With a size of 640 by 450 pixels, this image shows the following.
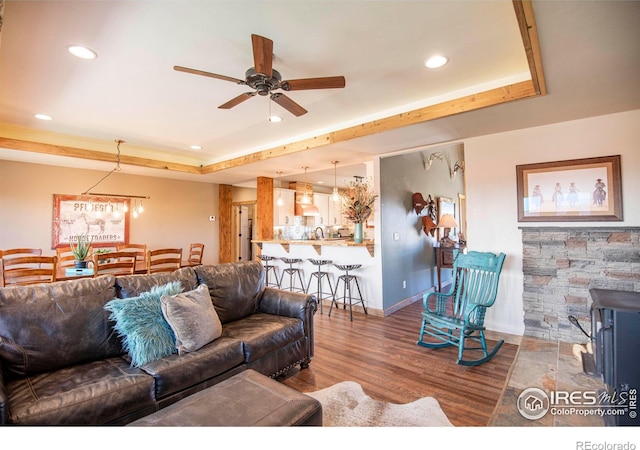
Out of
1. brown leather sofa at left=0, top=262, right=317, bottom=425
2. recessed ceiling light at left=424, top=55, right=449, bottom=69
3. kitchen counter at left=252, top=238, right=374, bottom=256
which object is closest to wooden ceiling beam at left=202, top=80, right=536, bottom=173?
recessed ceiling light at left=424, top=55, right=449, bottom=69

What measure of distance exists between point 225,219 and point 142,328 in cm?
581

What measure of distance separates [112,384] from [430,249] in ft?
18.0

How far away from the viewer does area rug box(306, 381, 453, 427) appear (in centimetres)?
202

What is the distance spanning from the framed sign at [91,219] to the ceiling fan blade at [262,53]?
17.1 feet

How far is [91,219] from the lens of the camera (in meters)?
5.70

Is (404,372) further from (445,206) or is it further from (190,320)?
(445,206)

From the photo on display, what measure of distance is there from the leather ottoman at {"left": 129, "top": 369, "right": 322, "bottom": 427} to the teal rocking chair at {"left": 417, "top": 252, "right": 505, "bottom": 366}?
2004 millimetres

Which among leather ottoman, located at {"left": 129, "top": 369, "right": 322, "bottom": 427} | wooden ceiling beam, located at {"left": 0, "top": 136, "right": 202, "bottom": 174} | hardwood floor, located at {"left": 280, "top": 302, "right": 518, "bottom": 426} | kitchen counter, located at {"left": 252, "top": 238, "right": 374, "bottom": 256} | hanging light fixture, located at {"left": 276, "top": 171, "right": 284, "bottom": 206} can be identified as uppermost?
wooden ceiling beam, located at {"left": 0, "top": 136, "right": 202, "bottom": 174}

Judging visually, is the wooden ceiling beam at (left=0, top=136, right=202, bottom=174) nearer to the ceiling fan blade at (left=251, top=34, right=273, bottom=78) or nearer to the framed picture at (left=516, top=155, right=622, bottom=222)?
the ceiling fan blade at (left=251, top=34, right=273, bottom=78)

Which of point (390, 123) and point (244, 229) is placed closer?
point (390, 123)

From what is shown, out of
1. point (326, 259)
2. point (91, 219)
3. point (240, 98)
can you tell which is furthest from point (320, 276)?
point (91, 219)

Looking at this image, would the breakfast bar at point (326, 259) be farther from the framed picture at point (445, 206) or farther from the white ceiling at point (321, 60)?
the framed picture at point (445, 206)
